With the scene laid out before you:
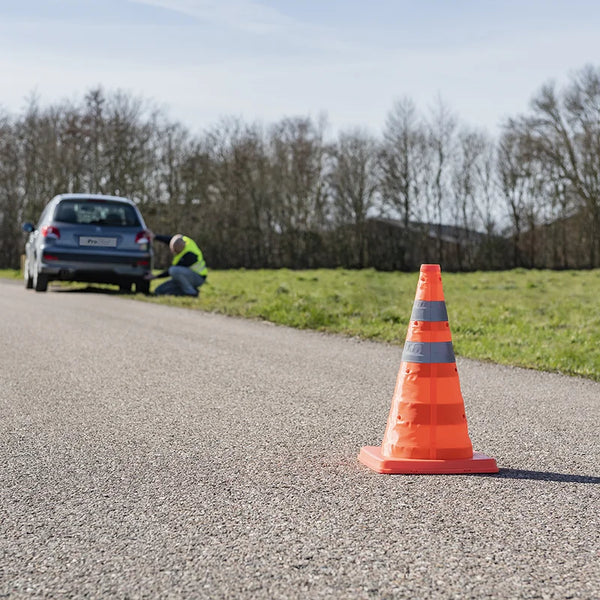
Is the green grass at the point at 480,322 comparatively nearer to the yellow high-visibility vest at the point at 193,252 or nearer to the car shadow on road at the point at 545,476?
Result: the yellow high-visibility vest at the point at 193,252

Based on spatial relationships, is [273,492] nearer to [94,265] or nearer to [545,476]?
[545,476]

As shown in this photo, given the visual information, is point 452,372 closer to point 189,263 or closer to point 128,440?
point 128,440

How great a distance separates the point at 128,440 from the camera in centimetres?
512

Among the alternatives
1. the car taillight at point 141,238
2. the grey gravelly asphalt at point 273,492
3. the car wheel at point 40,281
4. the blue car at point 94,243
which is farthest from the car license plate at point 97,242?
the grey gravelly asphalt at point 273,492

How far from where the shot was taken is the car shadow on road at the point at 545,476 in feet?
14.1

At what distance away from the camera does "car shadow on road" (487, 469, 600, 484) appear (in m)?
4.29

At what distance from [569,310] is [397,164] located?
120 feet

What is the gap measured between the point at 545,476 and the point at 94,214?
47.8ft

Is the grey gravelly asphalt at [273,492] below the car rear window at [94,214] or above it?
below

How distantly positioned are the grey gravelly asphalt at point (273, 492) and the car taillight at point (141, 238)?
9.91m

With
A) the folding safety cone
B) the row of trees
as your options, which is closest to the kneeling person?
the folding safety cone

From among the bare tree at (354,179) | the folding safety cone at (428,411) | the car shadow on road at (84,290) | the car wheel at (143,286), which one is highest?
the bare tree at (354,179)

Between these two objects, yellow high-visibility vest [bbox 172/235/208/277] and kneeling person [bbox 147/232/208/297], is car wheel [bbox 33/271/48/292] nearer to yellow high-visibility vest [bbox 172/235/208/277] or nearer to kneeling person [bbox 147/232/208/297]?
kneeling person [bbox 147/232/208/297]

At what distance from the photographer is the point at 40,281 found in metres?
18.3
